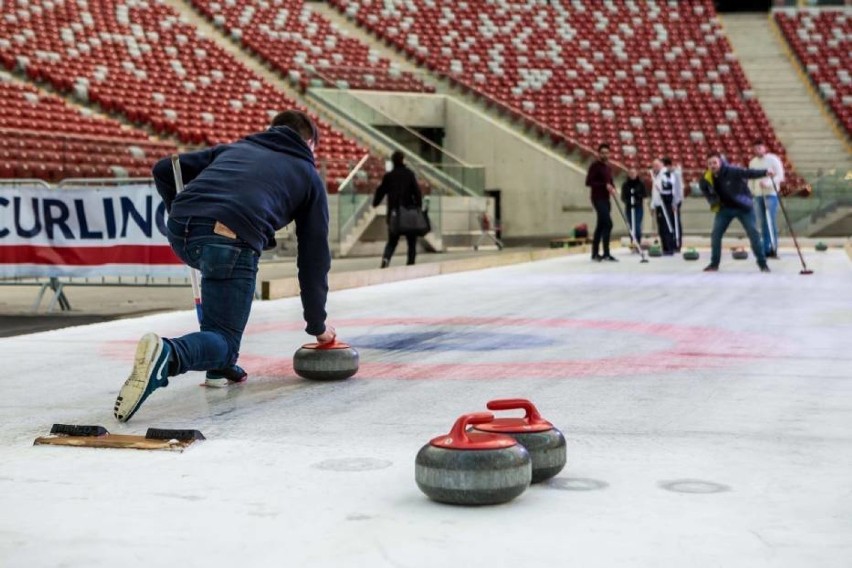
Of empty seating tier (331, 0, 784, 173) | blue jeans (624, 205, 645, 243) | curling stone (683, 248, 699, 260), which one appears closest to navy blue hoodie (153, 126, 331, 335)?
curling stone (683, 248, 699, 260)

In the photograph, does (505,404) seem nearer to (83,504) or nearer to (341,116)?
(83,504)

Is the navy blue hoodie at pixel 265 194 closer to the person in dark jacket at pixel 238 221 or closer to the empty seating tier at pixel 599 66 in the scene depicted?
the person in dark jacket at pixel 238 221

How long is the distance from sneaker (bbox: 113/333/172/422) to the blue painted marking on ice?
10.3 ft

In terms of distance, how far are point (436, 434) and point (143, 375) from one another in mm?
1265

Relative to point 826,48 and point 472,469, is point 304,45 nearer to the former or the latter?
point 826,48

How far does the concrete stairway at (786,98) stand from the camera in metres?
35.8

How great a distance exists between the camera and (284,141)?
6.12 m

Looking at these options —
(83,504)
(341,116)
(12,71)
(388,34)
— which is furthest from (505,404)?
(388,34)

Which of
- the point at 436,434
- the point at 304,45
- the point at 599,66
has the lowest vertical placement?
the point at 436,434

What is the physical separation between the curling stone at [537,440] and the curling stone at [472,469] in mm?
188

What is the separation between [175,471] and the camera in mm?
4273

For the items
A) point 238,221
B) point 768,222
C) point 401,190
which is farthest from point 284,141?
point 768,222

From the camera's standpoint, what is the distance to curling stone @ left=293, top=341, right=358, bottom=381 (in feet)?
21.1

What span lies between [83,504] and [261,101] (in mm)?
26102
